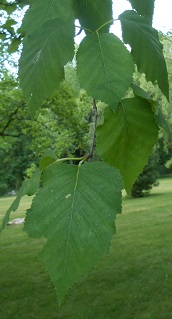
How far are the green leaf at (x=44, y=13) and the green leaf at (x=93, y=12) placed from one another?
0.15 ft

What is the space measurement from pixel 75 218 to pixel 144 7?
54cm

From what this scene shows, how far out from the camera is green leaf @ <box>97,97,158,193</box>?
71cm

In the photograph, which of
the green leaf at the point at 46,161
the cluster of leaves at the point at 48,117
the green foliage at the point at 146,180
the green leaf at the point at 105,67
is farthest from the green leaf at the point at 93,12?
the green foliage at the point at 146,180

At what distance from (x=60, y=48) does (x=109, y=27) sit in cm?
14

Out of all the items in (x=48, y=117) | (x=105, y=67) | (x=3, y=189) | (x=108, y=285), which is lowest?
(x=3, y=189)

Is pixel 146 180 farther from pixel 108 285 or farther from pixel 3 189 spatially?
pixel 3 189

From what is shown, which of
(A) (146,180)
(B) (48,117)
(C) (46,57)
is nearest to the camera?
(C) (46,57)

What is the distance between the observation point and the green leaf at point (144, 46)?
0.68 meters

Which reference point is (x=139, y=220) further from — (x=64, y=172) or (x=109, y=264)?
(x=64, y=172)

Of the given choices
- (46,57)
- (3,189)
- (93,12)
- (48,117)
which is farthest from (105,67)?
(3,189)

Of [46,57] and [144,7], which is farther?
[144,7]

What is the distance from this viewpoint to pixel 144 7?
840 millimetres

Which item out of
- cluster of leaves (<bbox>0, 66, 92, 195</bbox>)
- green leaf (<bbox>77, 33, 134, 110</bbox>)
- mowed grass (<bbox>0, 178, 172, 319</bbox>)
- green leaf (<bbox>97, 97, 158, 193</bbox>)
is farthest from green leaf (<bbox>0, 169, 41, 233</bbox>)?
cluster of leaves (<bbox>0, 66, 92, 195</bbox>)

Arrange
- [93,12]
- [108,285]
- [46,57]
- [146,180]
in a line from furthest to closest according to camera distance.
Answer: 1. [146,180]
2. [108,285]
3. [93,12]
4. [46,57]
